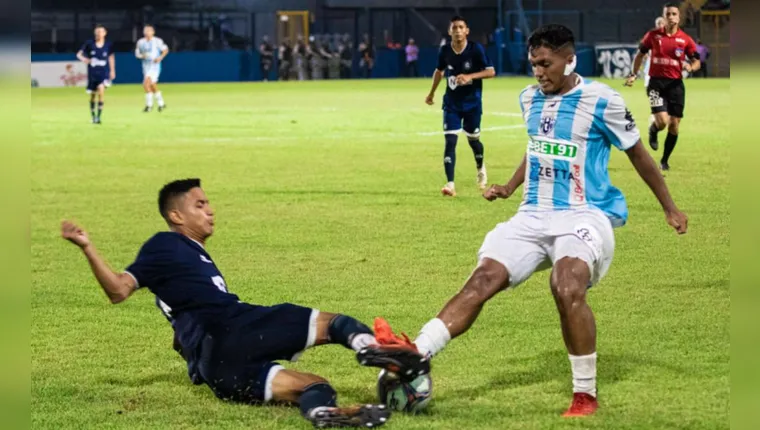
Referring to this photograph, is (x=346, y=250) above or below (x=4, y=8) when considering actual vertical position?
below

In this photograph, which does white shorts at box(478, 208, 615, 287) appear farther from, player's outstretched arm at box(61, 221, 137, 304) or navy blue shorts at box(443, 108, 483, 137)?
navy blue shorts at box(443, 108, 483, 137)

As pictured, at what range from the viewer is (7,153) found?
1925 cm

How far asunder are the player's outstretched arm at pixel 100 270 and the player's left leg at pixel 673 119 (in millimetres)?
15059

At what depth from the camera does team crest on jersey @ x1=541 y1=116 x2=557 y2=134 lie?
7.94 meters

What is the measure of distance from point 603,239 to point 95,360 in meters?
3.35

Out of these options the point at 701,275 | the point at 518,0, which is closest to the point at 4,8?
the point at 701,275

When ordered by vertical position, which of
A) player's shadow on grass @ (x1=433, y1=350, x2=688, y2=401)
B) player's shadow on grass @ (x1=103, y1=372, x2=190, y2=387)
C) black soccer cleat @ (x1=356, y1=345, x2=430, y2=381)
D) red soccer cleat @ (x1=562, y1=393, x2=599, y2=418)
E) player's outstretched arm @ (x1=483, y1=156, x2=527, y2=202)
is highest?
player's outstretched arm @ (x1=483, y1=156, x2=527, y2=202)

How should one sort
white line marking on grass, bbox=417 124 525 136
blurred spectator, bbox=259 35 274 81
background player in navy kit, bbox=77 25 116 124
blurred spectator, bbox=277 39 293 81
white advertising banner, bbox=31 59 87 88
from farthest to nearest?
blurred spectator, bbox=277 39 293 81 → blurred spectator, bbox=259 35 274 81 → white advertising banner, bbox=31 59 87 88 → background player in navy kit, bbox=77 25 116 124 → white line marking on grass, bbox=417 124 525 136

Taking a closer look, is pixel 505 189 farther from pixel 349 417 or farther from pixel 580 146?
pixel 349 417

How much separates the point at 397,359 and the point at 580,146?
1707mm

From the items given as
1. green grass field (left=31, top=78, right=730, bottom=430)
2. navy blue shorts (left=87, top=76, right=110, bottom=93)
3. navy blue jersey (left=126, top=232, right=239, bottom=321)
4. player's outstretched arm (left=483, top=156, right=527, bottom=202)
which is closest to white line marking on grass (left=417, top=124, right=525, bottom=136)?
green grass field (left=31, top=78, right=730, bottom=430)

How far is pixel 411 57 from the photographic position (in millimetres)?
67938

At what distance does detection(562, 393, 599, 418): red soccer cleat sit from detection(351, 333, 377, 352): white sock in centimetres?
106

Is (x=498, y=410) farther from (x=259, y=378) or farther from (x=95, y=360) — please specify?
(x=95, y=360)
